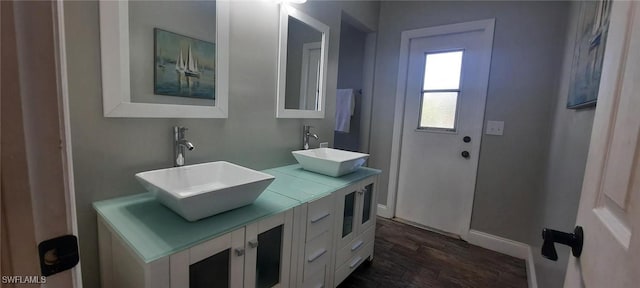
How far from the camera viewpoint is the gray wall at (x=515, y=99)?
6.87 ft

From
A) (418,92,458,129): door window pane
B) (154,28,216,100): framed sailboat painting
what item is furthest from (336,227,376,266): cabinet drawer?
(418,92,458,129): door window pane

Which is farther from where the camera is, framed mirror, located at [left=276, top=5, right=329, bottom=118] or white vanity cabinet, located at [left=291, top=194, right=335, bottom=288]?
framed mirror, located at [left=276, top=5, right=329, bottom=118]

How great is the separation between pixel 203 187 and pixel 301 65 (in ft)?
3.73

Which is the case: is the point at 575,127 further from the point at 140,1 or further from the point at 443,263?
the point at 140,1

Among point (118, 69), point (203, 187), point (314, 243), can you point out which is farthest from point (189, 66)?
point (314, 243)

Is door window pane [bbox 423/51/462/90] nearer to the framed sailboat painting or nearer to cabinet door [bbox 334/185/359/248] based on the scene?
cabinet door [bbox 334/185/359/248]

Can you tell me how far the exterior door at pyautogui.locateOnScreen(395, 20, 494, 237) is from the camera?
2.41 meters

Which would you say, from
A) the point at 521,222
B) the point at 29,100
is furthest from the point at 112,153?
the point at 521,222

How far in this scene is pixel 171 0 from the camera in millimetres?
1209

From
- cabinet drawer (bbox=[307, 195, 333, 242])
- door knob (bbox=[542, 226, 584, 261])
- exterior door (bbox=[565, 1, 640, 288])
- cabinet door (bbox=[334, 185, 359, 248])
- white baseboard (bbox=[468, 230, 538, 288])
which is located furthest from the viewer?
Answer: white baseboard (bbox=[468, 230, 538, 288])

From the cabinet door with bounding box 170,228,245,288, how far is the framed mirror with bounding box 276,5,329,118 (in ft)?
3.31

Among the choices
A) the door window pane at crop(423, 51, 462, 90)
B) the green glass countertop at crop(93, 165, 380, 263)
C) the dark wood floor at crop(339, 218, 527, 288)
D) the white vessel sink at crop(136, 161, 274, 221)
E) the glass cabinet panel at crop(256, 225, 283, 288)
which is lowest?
the dark wood floor at crop(339, 218, 527, 288)

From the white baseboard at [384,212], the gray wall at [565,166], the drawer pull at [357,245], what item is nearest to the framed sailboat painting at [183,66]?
the drawer pull at [357,245]

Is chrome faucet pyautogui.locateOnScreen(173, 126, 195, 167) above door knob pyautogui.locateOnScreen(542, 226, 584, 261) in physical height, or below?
above
